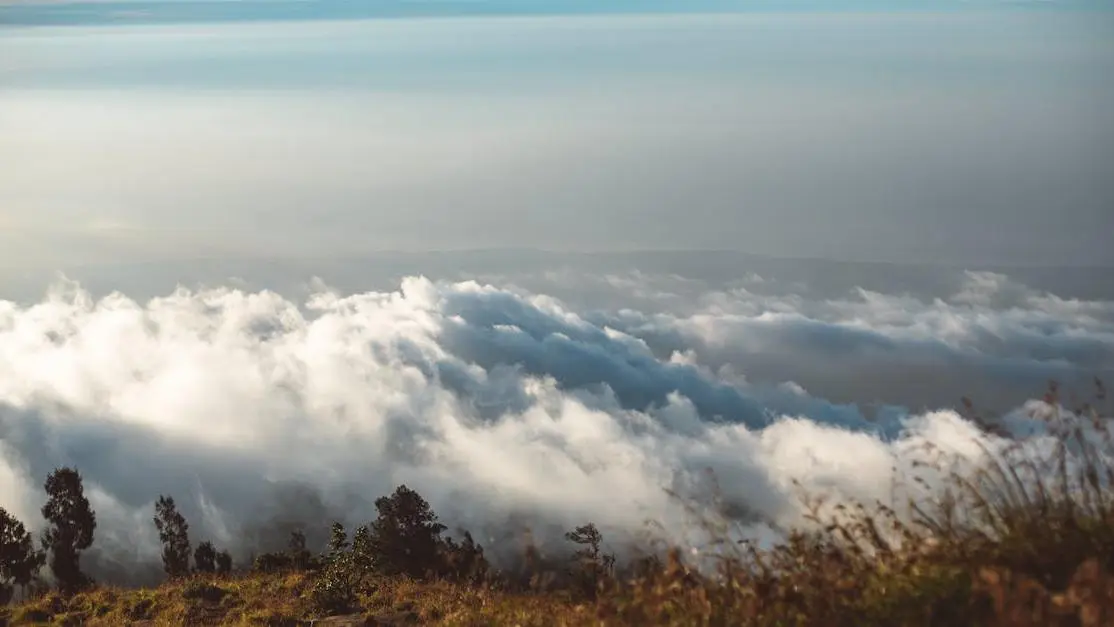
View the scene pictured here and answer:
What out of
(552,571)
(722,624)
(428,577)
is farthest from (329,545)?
(722,624)

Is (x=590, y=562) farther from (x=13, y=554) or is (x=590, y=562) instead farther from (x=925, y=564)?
(x=13, y=554)

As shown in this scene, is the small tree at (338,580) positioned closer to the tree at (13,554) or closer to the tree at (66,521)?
the tree at (13,554)

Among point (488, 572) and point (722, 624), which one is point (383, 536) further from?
point (722, 624)

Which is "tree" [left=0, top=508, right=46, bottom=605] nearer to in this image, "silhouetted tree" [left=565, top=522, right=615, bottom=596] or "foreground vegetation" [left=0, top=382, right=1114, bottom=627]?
"silhouetted tree" [left=565, top=522, right=615, bottom=596]

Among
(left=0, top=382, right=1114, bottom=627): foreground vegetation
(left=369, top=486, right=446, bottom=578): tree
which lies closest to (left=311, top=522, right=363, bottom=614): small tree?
(left=369, top=486, right=446, bottom=578): tree

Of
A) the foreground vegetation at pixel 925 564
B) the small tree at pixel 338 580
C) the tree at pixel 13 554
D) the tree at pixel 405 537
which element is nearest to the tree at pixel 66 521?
the tree at pixel 13 554

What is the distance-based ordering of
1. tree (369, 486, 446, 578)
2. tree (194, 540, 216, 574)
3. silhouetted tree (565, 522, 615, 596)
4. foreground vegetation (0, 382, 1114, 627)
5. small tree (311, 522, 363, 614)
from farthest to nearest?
1. tree (194, 540, 216, 574)
2. tree (369, 486, 446, 578)
3. small tree (311, 522, 363, 614)
4. silhouetted tree (565, 522, 615, 596)
5. foreground vegetation (0, 382, 1114, 627)
